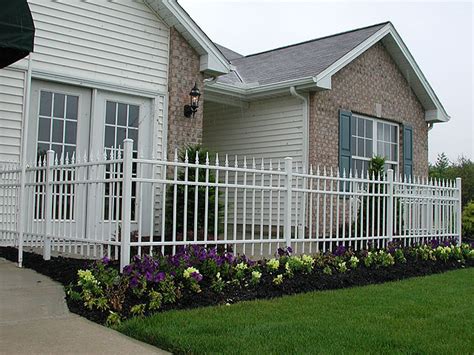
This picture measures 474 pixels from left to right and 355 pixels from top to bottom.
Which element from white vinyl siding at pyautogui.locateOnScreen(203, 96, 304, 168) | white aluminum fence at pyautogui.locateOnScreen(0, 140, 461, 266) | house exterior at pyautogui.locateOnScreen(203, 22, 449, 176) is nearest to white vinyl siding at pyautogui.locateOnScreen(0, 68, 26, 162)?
white aluminum fence at pyautogui.locateOnScreen(0, 140, 461, 266)

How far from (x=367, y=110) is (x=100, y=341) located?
10869mm

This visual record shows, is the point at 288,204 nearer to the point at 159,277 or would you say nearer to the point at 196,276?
the point at 196,276

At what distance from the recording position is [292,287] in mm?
6887

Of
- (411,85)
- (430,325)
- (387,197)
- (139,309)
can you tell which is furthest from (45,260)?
(411,85)

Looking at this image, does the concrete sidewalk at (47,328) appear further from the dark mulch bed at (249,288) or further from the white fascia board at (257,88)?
the white fascia board at (257,88)

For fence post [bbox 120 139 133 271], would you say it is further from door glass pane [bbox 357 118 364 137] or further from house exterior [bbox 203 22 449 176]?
door glass pane [bbox 357 118 364 137]

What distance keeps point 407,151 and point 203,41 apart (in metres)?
6.82

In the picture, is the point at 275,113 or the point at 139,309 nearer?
the point at 139,309

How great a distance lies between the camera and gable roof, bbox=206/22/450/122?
496 inches

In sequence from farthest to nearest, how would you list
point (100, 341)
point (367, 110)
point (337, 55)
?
point (367, 110) < point (337, 55) < point (100, 341)

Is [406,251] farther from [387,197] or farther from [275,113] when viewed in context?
[275,113]

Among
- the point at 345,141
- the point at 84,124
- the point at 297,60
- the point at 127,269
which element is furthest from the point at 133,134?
the point at 297,60

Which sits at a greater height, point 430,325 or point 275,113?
point 275,113

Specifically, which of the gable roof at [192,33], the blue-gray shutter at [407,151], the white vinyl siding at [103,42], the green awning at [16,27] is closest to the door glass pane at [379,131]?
the blue-gray shutter at [407,151]
